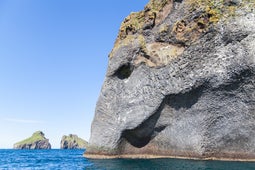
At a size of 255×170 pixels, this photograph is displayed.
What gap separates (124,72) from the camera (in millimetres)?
34188

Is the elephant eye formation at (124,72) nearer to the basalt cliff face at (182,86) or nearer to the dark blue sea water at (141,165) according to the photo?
the basalt cliff face at (182,86)

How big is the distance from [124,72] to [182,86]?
8.86 m

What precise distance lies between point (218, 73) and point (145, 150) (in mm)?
11571

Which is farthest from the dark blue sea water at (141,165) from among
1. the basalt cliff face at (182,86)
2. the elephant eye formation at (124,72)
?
the elephant eye formation at (124,72)

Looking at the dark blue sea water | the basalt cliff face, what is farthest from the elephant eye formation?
the dark blue sea water

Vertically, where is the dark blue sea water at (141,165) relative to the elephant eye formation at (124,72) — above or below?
below

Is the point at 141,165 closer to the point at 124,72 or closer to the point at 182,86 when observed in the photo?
the point at 182,86

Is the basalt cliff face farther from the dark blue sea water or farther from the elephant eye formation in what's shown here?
the dark blue sea water

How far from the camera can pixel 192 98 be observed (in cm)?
2762

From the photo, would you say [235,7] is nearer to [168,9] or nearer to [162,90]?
[168,9]

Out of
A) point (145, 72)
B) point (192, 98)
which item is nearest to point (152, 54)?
point (145, 72)

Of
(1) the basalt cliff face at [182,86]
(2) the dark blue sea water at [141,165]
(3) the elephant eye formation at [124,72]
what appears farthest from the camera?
(3) the elephant eye formation at [124,72]

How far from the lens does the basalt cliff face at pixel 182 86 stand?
83.1 ft

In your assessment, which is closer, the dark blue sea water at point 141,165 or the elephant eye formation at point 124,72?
the dark blue sea water at point 141,165
